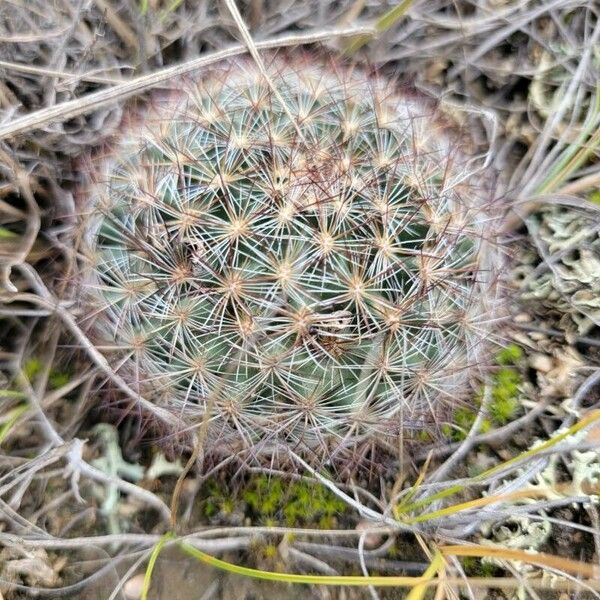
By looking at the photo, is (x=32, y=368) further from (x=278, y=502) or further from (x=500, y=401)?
(x=500, y=401)

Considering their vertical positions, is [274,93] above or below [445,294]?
above

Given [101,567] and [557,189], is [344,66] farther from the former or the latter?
→ [101,567]

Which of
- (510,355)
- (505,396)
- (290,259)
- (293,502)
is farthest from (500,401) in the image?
(290,259)

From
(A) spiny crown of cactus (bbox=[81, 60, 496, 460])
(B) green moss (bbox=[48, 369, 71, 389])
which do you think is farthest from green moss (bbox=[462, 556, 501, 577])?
(B) green moss (bbox=[48, 369, 71, 389])

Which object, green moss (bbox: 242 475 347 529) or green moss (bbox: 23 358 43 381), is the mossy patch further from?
green moss (bbox: 23 358 43 381)

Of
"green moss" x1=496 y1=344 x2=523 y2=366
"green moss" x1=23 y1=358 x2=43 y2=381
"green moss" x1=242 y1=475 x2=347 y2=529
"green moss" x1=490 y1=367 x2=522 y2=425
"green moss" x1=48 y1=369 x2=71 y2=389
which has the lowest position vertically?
"green moss" x1=490 y1=367 x2=522 y2=425

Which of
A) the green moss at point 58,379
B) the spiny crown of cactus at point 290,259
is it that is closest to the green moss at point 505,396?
the spiny crown of cactus at point 290,259

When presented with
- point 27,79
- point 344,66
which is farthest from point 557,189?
point 27,79

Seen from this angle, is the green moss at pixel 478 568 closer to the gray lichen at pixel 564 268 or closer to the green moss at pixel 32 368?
the gray lichen at pixel 564 268
